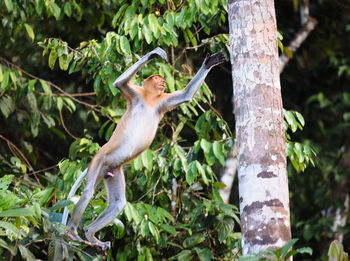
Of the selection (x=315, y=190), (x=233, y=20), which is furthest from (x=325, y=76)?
(x=233, y=20)

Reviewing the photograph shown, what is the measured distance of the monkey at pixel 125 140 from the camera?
4.79 m

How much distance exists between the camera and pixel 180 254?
539cm

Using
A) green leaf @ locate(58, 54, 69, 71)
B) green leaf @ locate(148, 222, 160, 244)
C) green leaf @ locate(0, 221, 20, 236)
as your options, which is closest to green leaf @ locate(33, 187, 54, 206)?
green leaf @ locate(0, 221, 20, 236)

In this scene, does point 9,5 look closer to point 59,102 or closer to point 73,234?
point 59,102

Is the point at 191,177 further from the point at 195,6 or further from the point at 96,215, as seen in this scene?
the point at 195,6

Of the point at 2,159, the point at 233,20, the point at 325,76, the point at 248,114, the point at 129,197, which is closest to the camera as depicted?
the point at 248,114

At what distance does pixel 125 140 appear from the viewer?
4828mm

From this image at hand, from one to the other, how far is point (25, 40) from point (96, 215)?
3.29 meters

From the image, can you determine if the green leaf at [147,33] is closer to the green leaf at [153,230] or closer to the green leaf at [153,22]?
the green leaf at [153,22]

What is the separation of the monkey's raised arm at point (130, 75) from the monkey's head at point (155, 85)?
0.14 m

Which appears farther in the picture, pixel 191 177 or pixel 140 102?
pixel 191 177

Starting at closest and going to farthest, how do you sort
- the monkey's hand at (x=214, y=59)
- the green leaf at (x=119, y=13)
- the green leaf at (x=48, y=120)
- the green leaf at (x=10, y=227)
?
the green leaf at (x=10, y=227)
the monkey's hand at (x=214, y=59)
the green leaf at (x=119, y=13)
the green leaf at (x=48, y=120)

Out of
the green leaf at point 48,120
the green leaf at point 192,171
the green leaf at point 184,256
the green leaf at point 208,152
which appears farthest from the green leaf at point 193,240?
the green leaf at point 48,120

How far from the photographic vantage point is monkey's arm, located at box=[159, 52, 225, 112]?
15.5ft
